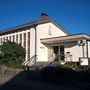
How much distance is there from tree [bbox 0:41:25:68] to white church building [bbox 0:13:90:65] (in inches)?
55.0

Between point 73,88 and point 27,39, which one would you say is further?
point 27,39

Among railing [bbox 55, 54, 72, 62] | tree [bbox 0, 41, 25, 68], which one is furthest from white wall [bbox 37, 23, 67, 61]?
Answer: tree [bbox 0, 41, 25, 68]

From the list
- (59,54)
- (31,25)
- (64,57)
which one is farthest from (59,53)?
(31,25)

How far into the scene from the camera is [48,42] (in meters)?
28.2

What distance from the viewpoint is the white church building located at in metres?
25.5

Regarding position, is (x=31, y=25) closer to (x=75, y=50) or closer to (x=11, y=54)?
(x=11, y=54)

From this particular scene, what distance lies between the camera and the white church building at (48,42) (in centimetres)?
2545

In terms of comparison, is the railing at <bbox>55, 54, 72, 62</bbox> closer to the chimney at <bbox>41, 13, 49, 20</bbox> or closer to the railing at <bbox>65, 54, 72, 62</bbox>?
the railing at <bbox>65, 54, 72, 62</bbox>

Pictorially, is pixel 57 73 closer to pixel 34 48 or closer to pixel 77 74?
pixel 77 74

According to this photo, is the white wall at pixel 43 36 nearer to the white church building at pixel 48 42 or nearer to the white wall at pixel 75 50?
the white church building at pixel 48 42

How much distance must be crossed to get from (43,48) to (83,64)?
8310 millimetres

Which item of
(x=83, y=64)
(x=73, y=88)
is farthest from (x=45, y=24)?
(x=73, y=88)

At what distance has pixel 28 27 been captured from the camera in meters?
29.6

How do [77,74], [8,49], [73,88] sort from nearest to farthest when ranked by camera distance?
1. [73,88]
2. [77,74]
3. [8,49]
